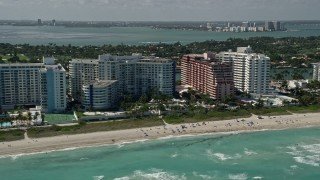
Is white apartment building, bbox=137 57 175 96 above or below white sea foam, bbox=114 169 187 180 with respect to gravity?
above

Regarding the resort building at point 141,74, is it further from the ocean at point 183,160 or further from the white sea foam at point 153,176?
the white sea foam at point 153,176

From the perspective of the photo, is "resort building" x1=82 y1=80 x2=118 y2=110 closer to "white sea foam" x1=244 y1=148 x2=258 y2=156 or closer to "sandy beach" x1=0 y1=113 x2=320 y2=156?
"sandy beach" x1=0 y1=113 x2=320 y2=156

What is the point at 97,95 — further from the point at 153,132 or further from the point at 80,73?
the point at 153,132

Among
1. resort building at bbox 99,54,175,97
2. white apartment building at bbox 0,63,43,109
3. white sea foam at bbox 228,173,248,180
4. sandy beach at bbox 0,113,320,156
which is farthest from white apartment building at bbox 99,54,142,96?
white sea foam at bbox 228,173,248,180

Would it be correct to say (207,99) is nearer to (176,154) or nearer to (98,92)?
(98,92)

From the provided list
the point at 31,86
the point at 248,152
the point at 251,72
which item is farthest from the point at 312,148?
the point at 31,86

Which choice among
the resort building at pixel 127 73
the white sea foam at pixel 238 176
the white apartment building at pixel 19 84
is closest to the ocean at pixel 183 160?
the white sea foam at pixel 238 176
